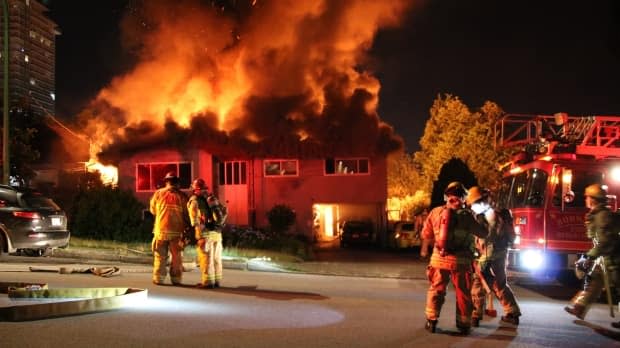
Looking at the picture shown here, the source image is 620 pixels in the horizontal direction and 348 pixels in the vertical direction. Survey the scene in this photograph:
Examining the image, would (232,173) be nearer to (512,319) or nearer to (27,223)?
(27,223)

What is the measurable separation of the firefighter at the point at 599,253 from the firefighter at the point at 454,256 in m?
1.77

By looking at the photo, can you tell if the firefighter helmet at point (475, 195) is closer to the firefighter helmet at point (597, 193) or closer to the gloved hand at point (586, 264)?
the firefighter helmet at point (597, 193)

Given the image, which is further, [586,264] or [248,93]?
[248,93]

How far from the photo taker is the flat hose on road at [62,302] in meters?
7.09

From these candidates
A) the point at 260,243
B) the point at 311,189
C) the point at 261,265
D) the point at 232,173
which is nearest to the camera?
the point at 261,265

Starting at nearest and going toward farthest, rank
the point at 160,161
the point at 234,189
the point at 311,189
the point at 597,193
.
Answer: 1. the point at 597,193
2. the point at 160,161
3. the point at 311,189
4. the point at 234,189

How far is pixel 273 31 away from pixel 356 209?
10.7 m

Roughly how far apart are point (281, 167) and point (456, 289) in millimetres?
24268

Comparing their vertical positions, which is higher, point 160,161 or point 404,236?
point 160,161

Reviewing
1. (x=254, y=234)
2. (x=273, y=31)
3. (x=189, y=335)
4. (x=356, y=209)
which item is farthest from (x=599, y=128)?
(x=356, y=209)

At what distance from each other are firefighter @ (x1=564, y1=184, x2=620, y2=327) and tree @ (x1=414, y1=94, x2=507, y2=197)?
30.1 meters

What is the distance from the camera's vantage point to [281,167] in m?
31.0

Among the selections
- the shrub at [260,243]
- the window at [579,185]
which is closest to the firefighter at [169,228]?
the window at [579,185]

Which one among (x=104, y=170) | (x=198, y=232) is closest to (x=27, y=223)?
(x=198, y=232)
